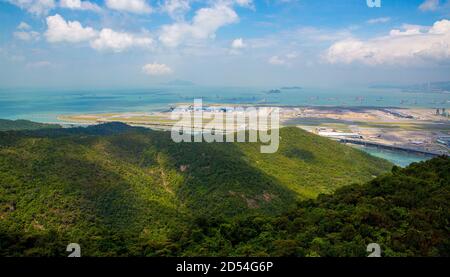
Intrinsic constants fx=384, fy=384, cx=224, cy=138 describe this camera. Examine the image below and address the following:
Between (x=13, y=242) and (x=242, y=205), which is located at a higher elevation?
(x=13, y=242)

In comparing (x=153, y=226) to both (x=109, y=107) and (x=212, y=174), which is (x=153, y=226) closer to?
(x=212, y=174)

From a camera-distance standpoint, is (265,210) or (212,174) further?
(212,174)

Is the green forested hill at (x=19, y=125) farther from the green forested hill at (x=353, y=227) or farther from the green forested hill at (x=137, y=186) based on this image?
the green forested hill at (x=353, y=227)

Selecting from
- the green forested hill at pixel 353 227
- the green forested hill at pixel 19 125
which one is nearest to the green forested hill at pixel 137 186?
the green forested hill at pixel 353 227

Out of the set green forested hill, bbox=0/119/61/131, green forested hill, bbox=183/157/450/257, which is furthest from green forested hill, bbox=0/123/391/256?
green forested hill, bbox=0/119/61/131

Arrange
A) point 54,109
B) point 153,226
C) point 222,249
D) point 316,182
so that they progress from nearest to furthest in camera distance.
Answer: point 222,249
point 153,226
point 316,182
point 54,109

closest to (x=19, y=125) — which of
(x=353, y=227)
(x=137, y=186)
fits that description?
(x=137, y=186)

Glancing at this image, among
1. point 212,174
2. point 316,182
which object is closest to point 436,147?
point 316,182
